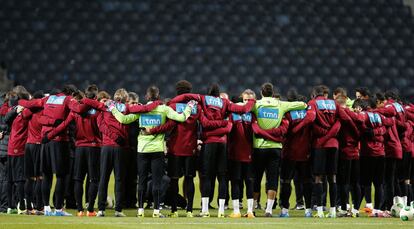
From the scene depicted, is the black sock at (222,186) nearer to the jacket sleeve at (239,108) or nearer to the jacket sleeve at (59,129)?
the jacket sleeve at (239,108)

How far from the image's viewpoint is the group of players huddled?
11719 mm

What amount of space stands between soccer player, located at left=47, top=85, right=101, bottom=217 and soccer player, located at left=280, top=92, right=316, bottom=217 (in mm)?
2375

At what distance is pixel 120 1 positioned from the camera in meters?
25.2

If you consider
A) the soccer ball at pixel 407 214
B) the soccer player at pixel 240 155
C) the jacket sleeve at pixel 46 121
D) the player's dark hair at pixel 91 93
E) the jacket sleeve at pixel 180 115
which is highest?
the player's dark hair at pixel 91 93

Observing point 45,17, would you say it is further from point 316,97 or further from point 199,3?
point 316,97

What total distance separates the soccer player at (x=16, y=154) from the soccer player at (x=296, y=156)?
3.39m

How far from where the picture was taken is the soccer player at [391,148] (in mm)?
12906

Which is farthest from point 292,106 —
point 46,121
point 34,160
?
point 34,160

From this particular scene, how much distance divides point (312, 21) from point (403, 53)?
2.58 meters

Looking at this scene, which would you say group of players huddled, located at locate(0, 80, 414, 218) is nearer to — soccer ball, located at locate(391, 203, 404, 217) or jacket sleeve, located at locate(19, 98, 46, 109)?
jacket sleeve, located at locate(19, 98, 46, 109)

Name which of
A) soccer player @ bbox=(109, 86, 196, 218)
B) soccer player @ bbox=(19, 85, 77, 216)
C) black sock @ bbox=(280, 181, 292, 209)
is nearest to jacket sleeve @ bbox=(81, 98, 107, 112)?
soccer player @ bbox=(109, 86, 196, 218)

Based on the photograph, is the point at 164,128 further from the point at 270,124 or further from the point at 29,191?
the point at 29,191

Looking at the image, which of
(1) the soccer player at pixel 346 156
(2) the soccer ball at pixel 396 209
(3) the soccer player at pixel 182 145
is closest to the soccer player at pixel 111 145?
(3) the soccer player at pixel 182 145

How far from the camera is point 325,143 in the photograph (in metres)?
12.0
